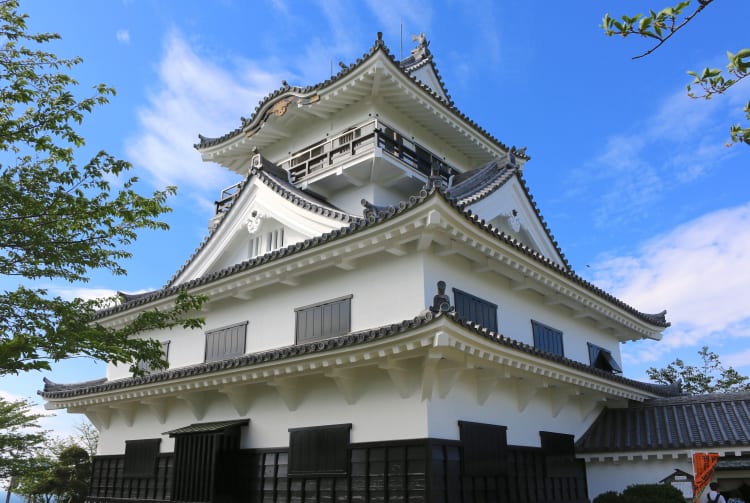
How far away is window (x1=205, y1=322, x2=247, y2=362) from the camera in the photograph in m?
13.7

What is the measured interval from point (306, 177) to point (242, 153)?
13.9ft

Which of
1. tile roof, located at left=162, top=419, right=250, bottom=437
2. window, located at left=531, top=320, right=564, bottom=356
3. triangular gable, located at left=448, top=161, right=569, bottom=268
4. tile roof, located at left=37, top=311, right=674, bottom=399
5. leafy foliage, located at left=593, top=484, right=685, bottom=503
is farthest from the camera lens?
triangular gable, located at left=448, top=161, right=569, bottom=268

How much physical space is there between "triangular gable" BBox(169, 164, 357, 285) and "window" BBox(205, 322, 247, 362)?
2.15 meters

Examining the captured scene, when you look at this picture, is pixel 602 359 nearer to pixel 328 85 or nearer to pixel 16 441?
pixel 328 85

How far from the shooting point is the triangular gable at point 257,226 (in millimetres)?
13922

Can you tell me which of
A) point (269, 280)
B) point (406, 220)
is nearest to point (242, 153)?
point (269, 280)

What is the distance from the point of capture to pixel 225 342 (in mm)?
14047

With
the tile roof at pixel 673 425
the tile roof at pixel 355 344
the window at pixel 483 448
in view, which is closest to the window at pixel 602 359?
the tile roof at pixel 355 344

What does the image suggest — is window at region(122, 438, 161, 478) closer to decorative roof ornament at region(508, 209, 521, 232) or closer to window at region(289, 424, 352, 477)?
window at region(289, 424, 352, 477)

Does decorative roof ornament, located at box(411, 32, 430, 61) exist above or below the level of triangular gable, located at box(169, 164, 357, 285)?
above

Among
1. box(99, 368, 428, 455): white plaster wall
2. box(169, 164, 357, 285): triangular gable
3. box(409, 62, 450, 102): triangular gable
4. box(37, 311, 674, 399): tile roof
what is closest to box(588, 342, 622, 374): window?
box(37, 311, 674, 399): tile roof

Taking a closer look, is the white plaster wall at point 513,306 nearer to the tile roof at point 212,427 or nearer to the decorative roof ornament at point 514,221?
the decorative roof ornament at point 514,221

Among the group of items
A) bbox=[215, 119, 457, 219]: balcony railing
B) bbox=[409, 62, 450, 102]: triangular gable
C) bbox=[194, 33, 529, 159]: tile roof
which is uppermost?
bbox=[409, 62, 450, 102]: triangular gable

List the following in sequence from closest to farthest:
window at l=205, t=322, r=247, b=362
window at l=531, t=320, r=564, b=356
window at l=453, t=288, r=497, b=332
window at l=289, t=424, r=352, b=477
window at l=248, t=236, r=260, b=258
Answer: window at l=289, t=424, r=352, b=477 < window at l=453, t=288, r=497, b=332 < window at l=531, t=320, r=564, b=356 < window at l=205, t=322, r=247, b=362 < window at l=248, t=236, r=260, b=258
